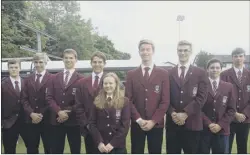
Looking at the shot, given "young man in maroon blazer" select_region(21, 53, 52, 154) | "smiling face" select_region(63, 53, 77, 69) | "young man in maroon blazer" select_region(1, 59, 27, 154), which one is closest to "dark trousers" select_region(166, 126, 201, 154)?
"smiling face" select_region(63, 53, 77, 69)

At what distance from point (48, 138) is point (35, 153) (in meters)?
0.36

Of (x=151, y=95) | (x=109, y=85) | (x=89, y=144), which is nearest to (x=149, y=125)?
(x=151, y=95)

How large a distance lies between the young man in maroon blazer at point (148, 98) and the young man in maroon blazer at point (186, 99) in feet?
0.51

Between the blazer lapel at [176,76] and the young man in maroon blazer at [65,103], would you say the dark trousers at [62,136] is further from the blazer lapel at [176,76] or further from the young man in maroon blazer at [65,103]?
the blazer lapel at [176,76]

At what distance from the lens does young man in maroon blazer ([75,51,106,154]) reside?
427cm

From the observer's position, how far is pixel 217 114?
438 centimetres

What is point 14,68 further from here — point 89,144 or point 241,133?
point 241,133

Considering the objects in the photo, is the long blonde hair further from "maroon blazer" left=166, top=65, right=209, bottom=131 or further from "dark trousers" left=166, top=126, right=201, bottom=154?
"dark trousers" left=166, top=126, right=201, bottom=154

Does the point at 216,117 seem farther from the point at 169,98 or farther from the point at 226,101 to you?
the point at 169,98

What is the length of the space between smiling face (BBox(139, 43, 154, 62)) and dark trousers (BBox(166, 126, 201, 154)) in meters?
1.01

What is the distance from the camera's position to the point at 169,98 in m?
4.13

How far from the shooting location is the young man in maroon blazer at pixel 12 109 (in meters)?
4.76

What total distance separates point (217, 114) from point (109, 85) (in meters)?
1.64

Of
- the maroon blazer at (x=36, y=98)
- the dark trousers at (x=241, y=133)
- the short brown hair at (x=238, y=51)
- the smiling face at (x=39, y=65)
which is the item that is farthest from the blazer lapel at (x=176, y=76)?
the smiling face at (x=39, y=65)
